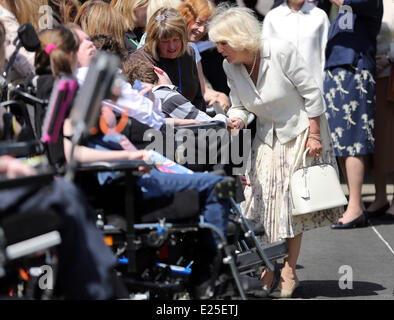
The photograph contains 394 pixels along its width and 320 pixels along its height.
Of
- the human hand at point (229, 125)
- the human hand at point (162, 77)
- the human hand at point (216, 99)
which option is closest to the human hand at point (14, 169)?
the human hand at point (162, 77)

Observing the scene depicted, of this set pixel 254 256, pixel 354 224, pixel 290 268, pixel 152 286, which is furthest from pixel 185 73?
pixel 354 224

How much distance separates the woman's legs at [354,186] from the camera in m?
8.05

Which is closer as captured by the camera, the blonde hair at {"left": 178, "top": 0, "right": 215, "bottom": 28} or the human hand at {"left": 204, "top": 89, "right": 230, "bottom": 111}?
the human hand at {"left": 204, "top": 89, "right": 230, "bottom": 111}

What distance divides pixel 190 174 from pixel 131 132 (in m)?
0.54

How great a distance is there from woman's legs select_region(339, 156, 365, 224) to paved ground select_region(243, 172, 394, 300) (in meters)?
0.14

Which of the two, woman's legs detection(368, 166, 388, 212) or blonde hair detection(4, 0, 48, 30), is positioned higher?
blonde hair detection(4, 0, 48, 30)

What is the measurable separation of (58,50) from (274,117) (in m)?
1.90

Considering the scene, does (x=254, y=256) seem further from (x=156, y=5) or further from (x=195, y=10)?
(x=195, y=10)

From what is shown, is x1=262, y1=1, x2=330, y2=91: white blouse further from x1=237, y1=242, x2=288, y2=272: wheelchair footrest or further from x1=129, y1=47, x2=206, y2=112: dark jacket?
x1=237, y1=242, x2=288, y2=272: wheelchair footrest

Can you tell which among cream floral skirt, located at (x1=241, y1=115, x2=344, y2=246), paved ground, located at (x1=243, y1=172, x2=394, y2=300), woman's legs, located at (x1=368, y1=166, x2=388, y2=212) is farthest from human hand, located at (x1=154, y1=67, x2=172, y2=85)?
woman's legs, located at (x1=368, y1=166, x2=388, y2=212)

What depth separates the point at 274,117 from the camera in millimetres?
5957

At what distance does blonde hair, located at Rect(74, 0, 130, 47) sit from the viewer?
5930 millimetres
